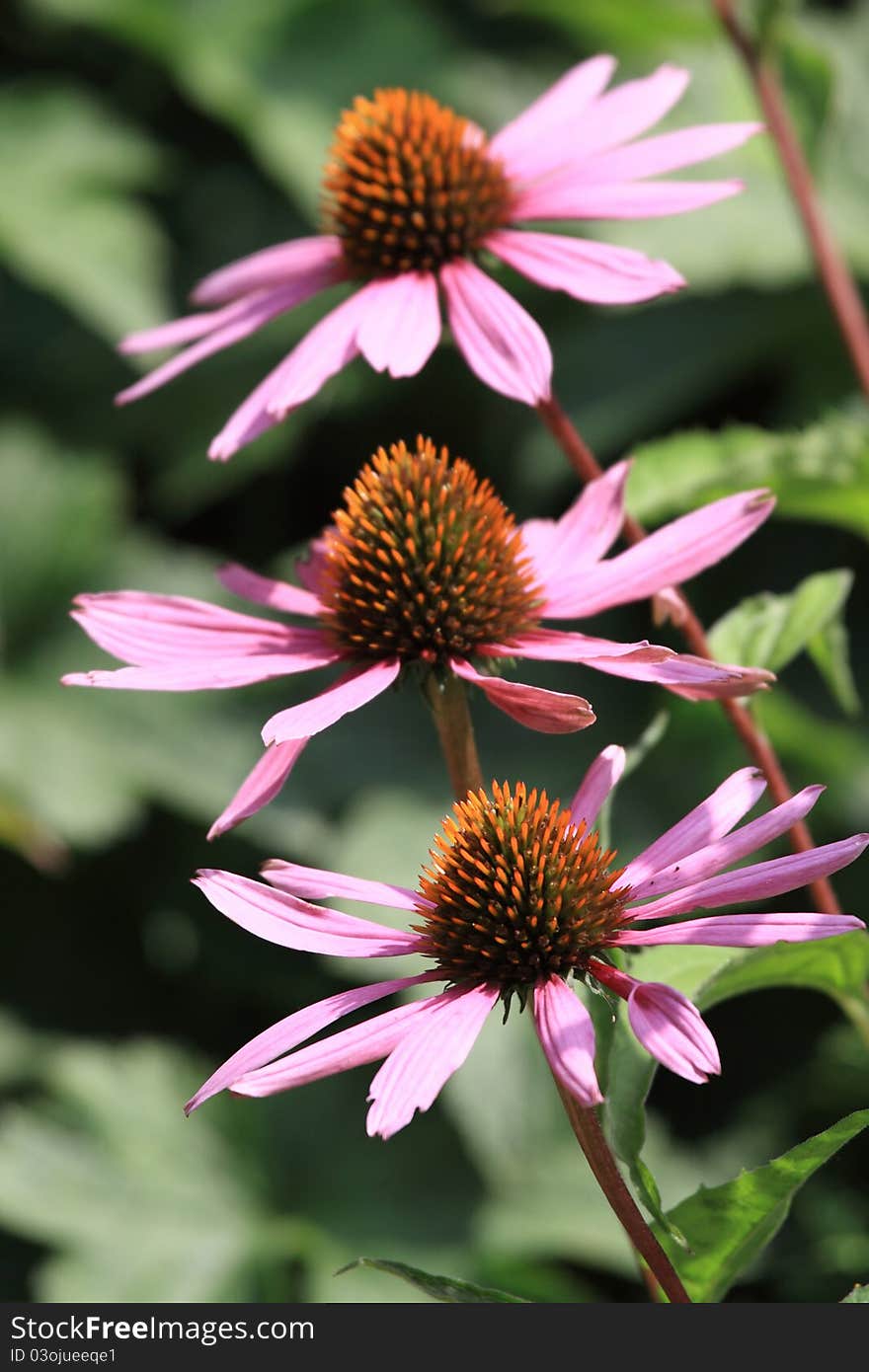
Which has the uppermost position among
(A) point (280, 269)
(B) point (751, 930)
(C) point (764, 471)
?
(A) point (280, 269)

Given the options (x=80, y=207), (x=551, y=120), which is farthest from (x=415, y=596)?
(x=80, y=207)

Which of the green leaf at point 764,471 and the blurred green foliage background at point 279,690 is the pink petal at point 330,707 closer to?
the green leaf at point 764,471

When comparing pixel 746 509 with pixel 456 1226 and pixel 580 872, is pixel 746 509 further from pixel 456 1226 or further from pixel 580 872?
Result: pixel 456 1226

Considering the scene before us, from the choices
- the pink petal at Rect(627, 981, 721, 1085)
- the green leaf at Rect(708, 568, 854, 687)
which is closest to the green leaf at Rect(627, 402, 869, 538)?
the green leaf at Rect(708, 568, 854, 687)

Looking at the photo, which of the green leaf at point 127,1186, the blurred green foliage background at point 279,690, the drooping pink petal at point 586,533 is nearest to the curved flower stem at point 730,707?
the drooping pink petal at point 586,533

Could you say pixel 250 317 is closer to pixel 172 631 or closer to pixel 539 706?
pixel 172 631

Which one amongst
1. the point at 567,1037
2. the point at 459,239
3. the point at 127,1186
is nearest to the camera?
the point at 567,1037

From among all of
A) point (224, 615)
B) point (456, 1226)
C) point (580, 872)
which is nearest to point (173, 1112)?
point (456, 1226)
